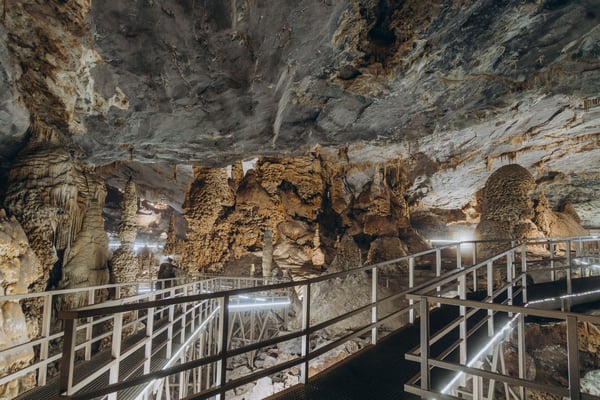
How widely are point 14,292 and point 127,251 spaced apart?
22.0 ft

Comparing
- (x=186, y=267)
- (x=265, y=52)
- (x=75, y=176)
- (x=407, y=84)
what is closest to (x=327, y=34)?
(x=265, y=52)

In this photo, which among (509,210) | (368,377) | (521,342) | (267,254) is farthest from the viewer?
(267,254)

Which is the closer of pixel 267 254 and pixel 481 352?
pixel 481 352

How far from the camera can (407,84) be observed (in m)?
6.93

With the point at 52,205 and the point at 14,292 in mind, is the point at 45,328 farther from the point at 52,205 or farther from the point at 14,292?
the point at 52,205

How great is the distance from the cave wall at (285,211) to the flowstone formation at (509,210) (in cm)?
405

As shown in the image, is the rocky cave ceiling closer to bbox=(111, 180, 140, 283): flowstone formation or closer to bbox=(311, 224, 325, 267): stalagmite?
bbox=(111, 180, 140, 283): flowstone formation

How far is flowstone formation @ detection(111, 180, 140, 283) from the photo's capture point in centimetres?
1176

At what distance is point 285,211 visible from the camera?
1642cm

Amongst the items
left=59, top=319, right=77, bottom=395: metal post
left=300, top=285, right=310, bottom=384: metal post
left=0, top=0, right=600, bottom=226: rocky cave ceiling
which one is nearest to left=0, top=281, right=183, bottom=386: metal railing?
left=59, top=319, right=77, bottom=395: metal post

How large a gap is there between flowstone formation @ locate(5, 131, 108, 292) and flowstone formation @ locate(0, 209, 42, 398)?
49.3 inches

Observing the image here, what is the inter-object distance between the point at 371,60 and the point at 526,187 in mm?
8608

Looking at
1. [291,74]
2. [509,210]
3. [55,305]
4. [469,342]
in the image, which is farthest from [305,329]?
[509,210]

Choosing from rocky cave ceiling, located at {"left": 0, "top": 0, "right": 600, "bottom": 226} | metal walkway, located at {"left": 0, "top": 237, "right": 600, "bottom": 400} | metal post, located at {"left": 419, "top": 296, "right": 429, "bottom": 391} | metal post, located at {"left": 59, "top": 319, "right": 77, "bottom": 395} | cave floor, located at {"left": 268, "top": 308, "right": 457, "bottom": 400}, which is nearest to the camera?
metal post, located at {"left": 59, "top": 319, "right": 77, "bottom": 395}
